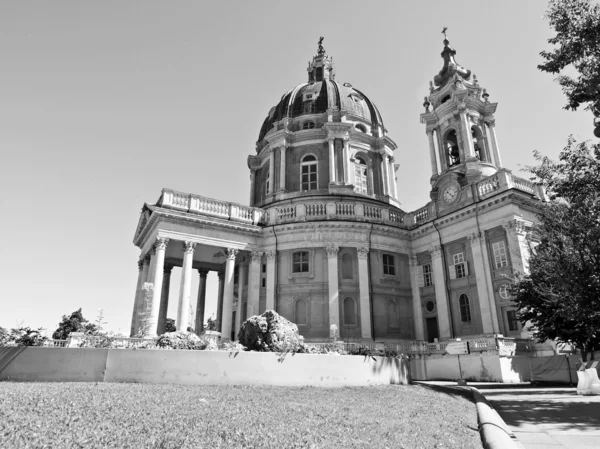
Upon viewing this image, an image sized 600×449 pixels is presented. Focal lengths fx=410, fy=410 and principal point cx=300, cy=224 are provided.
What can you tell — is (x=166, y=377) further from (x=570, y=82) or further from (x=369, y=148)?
(x=369, y=148)

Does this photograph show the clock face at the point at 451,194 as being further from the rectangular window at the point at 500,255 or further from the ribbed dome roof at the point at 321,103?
the ribbed dome roof at the point at 321,103

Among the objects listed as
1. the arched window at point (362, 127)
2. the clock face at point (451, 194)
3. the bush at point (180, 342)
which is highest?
the arched window at point (362, 127)

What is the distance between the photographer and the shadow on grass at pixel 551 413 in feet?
29.1

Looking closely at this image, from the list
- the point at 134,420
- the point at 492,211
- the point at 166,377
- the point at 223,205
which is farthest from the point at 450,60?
the point at 134,420

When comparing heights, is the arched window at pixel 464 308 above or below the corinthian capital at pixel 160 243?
below

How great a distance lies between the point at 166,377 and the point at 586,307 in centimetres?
1280

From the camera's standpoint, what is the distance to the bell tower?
3391cm

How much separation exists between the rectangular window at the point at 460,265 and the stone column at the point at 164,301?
77.5ft

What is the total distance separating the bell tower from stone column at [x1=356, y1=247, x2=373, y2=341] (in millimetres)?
8135

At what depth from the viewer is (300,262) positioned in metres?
32.2

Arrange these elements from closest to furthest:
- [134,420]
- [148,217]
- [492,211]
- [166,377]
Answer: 1. [134,420]
2. [166,377]
3. [492,211]
4. [148,217]

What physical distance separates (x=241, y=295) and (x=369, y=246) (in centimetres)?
1092

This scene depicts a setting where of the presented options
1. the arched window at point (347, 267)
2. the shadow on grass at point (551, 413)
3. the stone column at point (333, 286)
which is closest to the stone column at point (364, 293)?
the arched window at point (347, 267)

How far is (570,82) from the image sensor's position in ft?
39.6
